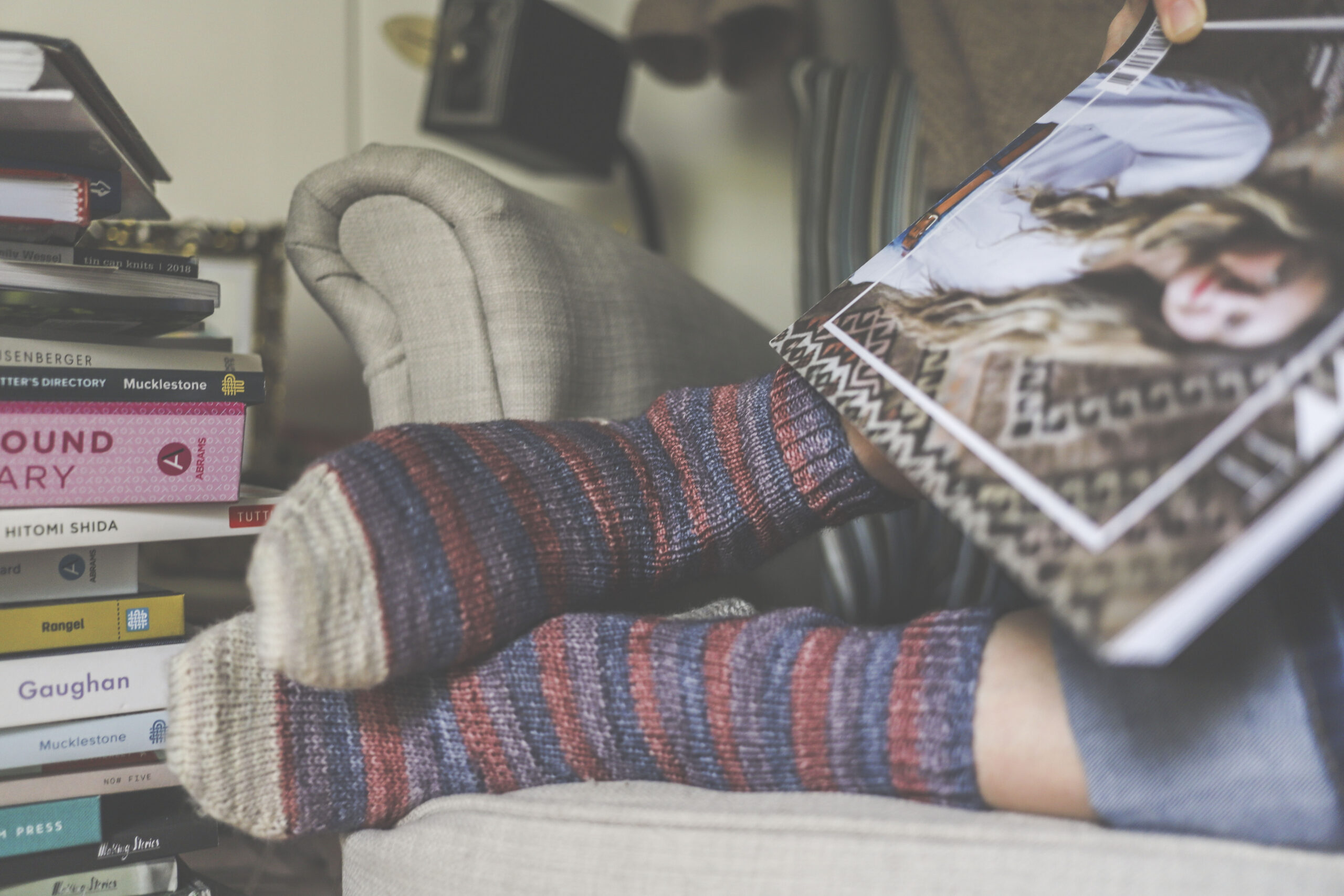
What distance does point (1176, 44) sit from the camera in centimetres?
54

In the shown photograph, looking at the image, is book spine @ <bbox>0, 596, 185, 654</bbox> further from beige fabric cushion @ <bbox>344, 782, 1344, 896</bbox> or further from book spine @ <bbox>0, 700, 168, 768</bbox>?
beige fabric cushion @ <bbox>344, 782, 1344, 896</bbox>

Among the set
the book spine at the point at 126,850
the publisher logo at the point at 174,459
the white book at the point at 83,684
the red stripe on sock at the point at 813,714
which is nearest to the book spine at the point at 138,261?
the publisher logo at the point at 174,459

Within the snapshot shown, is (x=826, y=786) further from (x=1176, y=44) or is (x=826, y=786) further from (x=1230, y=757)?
(x=1176, y=44)

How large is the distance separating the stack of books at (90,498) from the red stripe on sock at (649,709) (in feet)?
0.80

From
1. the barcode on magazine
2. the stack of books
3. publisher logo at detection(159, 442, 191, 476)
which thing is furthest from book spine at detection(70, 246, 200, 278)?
the barcode on magazine

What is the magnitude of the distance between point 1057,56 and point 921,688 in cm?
94

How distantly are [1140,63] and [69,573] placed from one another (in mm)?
678

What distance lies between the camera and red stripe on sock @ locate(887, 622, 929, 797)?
0.42 meters

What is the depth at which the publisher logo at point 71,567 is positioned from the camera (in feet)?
1.79

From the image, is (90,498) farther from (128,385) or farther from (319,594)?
(319,594)

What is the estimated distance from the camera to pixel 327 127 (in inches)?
59.7

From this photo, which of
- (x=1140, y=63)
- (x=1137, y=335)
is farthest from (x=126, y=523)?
(x=1140, y=63)

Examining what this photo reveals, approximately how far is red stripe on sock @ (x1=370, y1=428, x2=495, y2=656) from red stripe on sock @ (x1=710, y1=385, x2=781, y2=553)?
17cm

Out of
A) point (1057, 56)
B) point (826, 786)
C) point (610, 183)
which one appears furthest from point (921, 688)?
point (610, 183)
